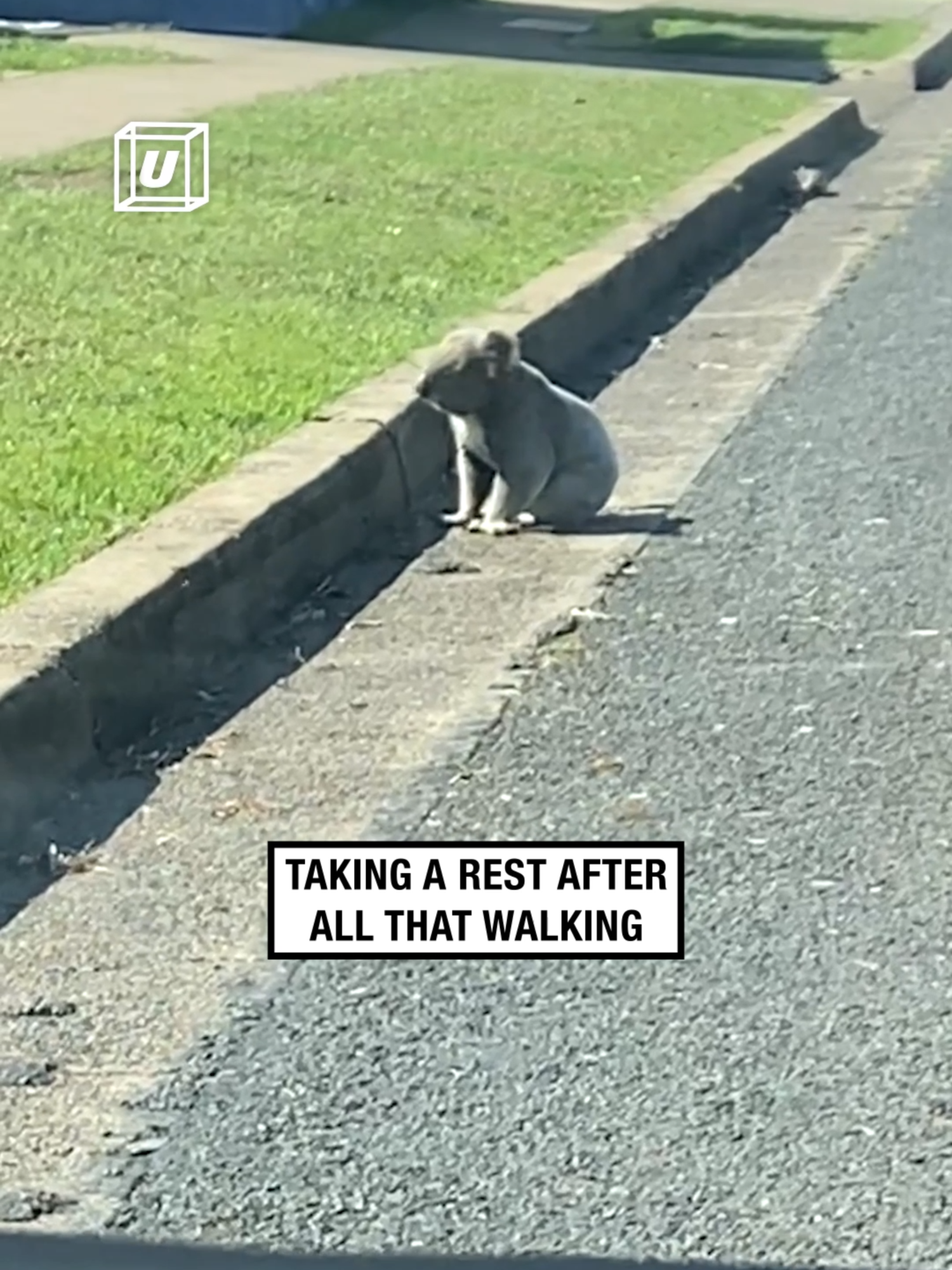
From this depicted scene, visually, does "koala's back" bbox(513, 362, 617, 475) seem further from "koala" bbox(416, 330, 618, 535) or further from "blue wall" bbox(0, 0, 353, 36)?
"blue wall" bbox(0, 0, 353, 36)

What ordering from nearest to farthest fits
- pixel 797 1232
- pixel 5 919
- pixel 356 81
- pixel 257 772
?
1. pixel 797 1232
2. pixel 5 919
3. pixel 257 772
4. pixel 356 81

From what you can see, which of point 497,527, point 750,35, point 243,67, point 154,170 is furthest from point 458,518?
point 750,35

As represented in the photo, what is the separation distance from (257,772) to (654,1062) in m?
1.78

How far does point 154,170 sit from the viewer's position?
15141 mm

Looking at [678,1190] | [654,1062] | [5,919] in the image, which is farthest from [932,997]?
[5,919]

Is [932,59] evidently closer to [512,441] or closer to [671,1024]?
[512,441]

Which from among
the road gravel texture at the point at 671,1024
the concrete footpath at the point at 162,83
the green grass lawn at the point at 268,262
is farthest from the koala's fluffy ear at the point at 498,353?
the concrete footpath at the point at 162,83

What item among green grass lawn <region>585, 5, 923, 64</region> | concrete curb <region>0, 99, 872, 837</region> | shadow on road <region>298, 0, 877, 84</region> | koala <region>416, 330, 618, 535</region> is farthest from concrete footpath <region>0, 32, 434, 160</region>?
koala <region>416, 330, 618, 535</region>

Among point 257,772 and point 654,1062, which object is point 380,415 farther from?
point 654,1062

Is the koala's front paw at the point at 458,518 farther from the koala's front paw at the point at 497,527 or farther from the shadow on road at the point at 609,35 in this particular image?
the shadow on road at the point at 609,35

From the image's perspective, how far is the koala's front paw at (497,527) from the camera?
8688mm

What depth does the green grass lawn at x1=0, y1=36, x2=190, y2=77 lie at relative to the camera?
2127cm

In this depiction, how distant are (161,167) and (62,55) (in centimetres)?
733

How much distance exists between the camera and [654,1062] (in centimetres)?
480
